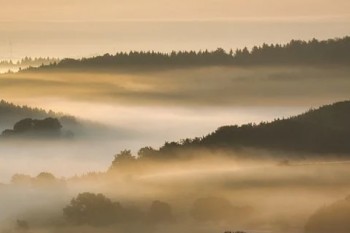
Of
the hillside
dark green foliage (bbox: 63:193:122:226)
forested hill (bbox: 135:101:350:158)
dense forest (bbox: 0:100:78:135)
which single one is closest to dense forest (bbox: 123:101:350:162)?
forested hill (bbox: 135:101:350:158)

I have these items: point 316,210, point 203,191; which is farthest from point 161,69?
point 316,210

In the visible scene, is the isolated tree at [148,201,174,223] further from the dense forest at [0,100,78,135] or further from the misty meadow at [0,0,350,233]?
the dense forest at [0,100,78,135]

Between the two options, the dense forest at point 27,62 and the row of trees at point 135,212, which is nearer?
the row of trees at point 135,212

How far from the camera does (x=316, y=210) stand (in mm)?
9320

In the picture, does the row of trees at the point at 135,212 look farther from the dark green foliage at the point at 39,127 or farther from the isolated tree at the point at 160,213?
the dark green foliage at the point at 39,127

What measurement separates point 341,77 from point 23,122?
8.26 feet

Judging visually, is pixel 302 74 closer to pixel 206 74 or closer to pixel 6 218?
pixel 206 74

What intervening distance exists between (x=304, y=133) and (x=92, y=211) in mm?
1781

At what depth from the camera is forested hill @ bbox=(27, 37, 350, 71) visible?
9453 millimetres

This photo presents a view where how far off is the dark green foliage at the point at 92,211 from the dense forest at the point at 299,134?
0.84m

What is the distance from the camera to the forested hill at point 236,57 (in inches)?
372

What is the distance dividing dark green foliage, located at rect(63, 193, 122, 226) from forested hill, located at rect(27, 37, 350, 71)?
1.04 meters

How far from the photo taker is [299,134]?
368 inches

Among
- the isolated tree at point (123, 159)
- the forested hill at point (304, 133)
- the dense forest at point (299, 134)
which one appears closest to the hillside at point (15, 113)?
the isolated tree at point (123, 159)
